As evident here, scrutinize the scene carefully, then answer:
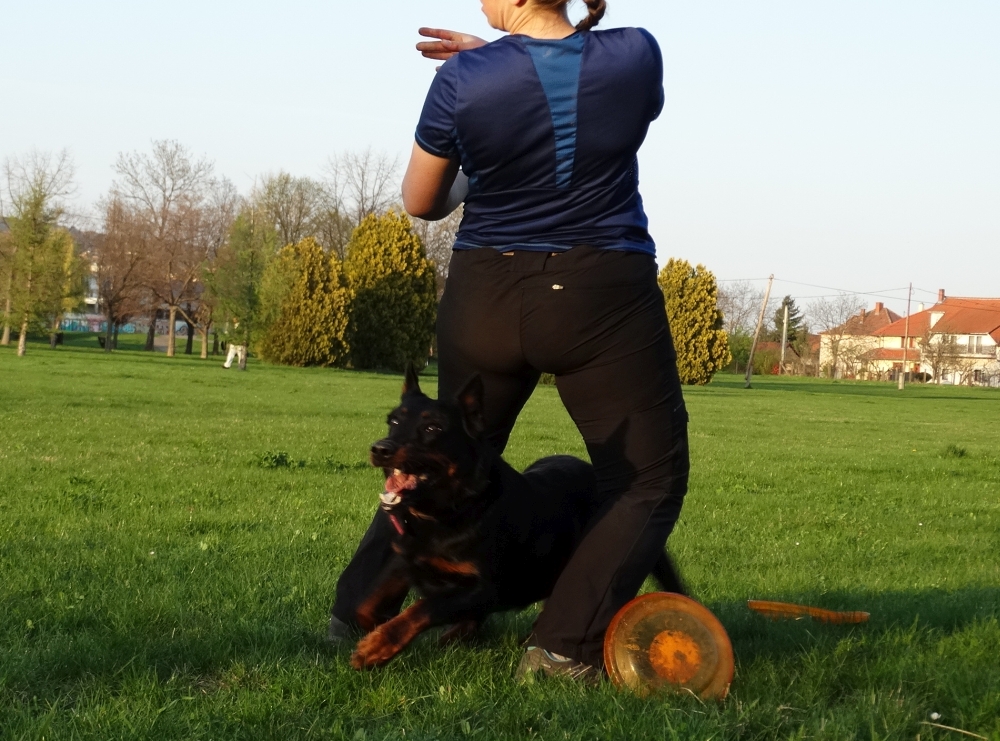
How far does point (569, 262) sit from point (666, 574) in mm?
1615

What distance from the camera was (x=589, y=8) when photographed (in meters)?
3.38

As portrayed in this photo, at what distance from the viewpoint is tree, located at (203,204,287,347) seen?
166 ft

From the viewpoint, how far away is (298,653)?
3.89 m

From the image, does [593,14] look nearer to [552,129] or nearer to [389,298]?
[552,129]

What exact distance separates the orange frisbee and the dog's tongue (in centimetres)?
84

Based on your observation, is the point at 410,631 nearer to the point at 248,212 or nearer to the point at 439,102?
the point at 439,102

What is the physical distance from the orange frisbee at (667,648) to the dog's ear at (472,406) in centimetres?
82

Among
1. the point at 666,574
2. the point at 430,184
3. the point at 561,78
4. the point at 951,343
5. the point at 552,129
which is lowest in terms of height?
the point at 666,574

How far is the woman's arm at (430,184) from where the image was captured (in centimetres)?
346

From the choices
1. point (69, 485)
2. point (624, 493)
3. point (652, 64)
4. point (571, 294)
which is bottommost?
point (69, 485)

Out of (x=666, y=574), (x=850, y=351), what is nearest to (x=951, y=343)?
(x=850, y=351)

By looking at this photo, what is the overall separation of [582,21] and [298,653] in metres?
2.49

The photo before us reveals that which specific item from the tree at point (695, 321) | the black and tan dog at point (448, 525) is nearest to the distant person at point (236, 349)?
the tree at point (695, 321)

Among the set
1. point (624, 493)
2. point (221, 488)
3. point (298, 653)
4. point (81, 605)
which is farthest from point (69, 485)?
point (624, 493)
